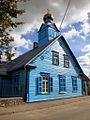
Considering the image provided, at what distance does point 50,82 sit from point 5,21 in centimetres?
1018

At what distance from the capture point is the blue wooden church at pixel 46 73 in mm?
19656

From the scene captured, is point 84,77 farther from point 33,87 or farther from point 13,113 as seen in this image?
point 13,113

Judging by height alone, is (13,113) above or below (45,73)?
below

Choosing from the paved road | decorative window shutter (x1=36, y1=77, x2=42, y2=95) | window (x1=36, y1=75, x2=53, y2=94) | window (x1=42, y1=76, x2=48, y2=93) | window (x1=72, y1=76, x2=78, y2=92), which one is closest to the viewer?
the paved road

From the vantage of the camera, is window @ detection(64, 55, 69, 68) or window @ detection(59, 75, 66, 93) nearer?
window @ detection(59, 75, 66, 93)

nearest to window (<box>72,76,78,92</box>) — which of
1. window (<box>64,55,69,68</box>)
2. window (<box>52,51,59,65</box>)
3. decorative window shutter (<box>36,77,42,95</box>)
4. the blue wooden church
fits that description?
the blue wooden church

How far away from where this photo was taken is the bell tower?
1046 inches

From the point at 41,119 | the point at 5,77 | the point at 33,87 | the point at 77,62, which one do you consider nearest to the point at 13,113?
the point at 41,119

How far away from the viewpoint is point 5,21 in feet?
45.1

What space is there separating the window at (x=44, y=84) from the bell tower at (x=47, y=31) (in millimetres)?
6713

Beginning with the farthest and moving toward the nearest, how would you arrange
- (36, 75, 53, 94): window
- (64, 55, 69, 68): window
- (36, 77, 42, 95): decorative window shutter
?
(64, 55, 69, 68): window < (36, 75, 53, 94): window < (36, 77, 42, 95): decorative window shutter

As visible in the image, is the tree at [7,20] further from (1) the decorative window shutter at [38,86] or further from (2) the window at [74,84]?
(2) the window at [74,84]

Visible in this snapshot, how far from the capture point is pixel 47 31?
26.6 meters

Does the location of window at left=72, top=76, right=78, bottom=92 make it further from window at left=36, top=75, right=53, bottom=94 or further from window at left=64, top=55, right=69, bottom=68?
window at left=36, top=75, right=53, bottom=94
